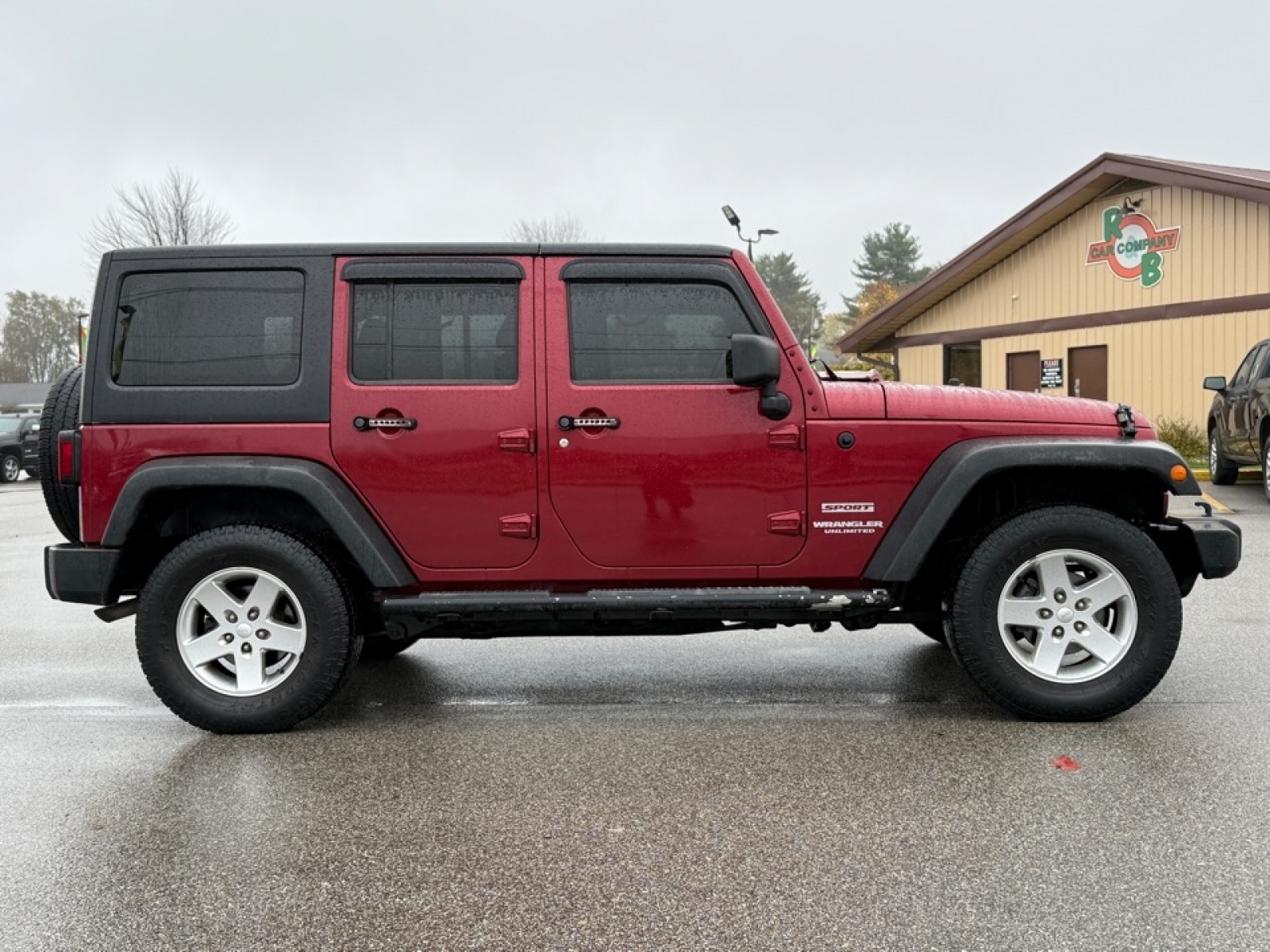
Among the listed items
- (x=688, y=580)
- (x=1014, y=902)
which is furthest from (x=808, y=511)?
(x=1014, y=902)

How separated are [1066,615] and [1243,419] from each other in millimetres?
9862

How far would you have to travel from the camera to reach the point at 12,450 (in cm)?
2362

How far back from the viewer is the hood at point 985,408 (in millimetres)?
4543

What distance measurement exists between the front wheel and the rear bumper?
347cm

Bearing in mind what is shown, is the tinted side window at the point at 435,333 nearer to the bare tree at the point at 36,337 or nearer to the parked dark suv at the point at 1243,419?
the parked dark suv at the point at 1243,419

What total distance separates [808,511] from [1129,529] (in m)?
1.30

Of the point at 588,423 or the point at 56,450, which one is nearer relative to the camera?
the point at 588,423

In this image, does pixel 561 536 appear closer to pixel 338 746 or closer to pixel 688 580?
pixel 688 580

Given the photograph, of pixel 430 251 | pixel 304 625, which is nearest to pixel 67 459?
pixel 304 625

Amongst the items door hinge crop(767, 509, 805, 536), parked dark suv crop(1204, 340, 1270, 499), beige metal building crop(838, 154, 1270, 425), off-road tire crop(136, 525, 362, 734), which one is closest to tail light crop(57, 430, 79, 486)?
off-road tire crop(136, 525, 362, 734)

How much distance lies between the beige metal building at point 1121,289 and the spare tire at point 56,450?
698 inches

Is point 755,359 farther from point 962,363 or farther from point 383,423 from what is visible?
point 962,363

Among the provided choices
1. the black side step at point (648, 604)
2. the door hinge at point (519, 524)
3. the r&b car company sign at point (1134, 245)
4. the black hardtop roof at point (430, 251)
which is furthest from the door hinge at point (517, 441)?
the r&b car company sign at point (1134, 245)

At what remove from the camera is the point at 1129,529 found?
14.6 feet
